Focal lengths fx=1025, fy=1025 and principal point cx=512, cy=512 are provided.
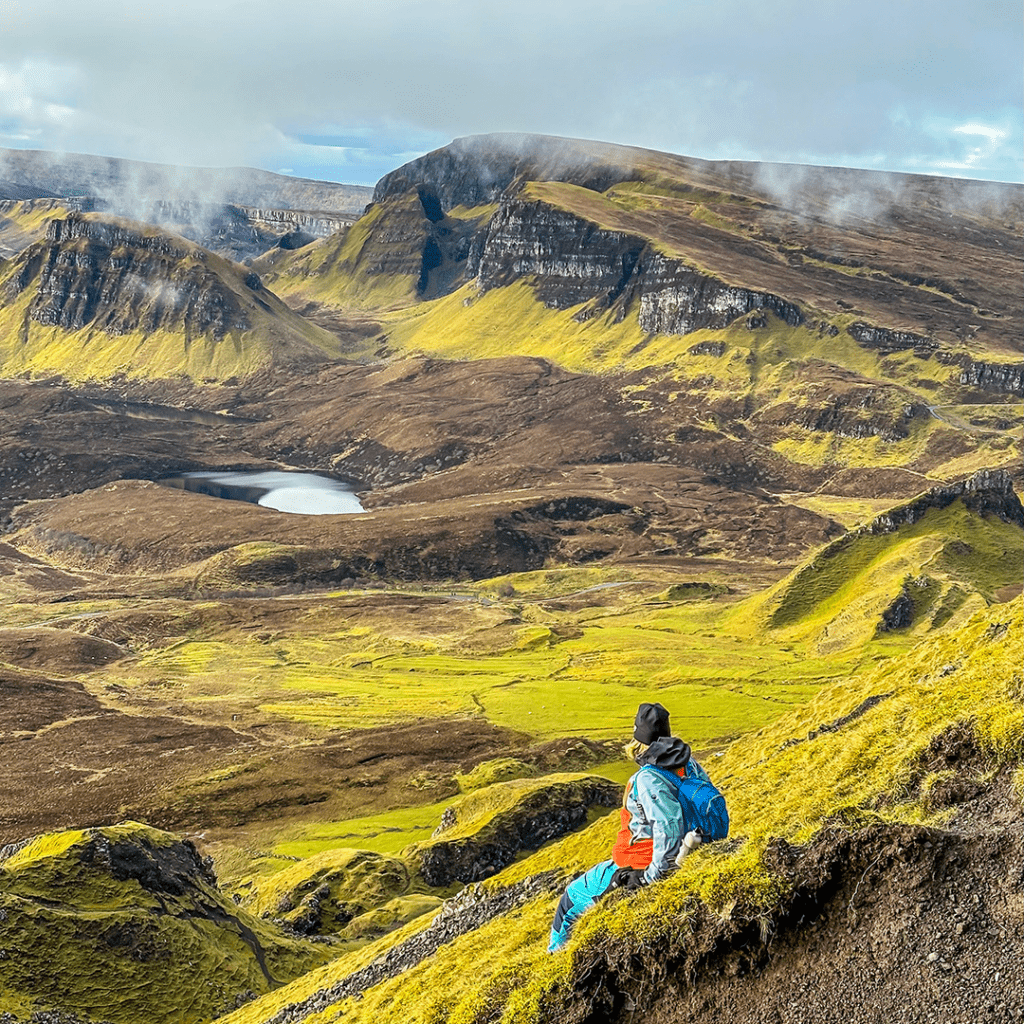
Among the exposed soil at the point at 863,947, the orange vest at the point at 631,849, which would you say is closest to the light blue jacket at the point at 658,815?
the orange vest at the point at 631,849

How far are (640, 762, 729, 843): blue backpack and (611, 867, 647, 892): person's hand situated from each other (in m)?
1.40

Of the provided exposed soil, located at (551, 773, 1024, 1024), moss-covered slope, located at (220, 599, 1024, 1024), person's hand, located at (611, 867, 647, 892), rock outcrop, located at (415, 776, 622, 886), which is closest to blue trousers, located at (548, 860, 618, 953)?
person's hand, located at (611, 867, 647, 892)

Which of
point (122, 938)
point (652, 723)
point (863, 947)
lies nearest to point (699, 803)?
point (652, 723)

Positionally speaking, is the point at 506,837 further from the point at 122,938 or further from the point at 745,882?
the point at 745,882

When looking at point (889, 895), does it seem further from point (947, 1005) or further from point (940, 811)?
point (940, 811)

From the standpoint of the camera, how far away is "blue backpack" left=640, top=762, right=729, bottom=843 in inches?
715

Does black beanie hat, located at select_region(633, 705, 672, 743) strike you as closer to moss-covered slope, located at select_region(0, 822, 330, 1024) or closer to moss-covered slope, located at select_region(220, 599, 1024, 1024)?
moss-covered slope, located at select_region(220, 599, 1024, 1024)

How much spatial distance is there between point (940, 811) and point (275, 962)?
37.4 meters

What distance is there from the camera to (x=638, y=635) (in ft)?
576

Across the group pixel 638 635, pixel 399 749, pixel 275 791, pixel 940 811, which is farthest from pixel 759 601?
pixel 940 811

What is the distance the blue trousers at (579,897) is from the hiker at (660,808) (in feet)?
1.35

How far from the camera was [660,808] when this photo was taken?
18.0 meters

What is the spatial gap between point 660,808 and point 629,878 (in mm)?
2000

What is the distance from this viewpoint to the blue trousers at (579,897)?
64.8 feet
